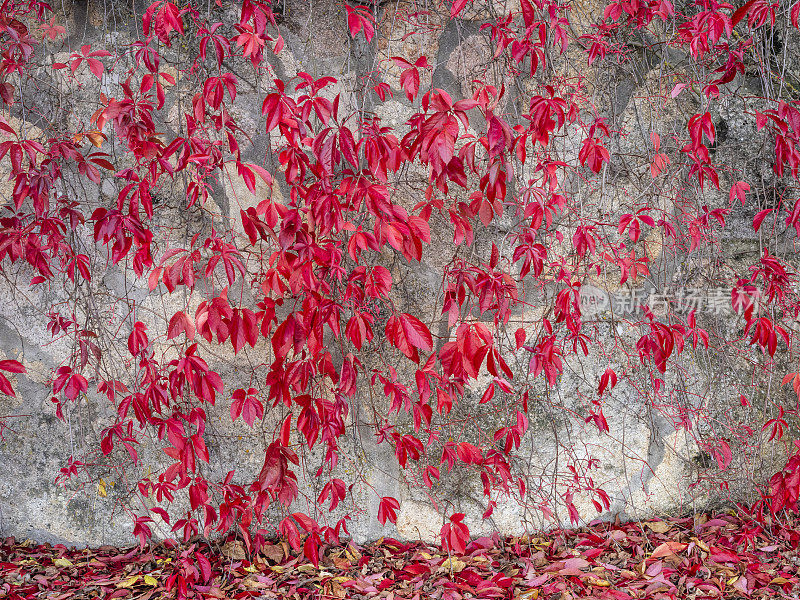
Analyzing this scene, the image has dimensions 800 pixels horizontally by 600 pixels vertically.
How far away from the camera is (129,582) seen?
5.78 ft

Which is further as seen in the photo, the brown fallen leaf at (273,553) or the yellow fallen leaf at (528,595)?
the brown fallen leaf at (273,553)

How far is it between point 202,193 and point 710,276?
5.59 ft

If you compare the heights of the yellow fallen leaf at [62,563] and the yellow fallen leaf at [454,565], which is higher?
the yellow fallen leaf at [62,563]

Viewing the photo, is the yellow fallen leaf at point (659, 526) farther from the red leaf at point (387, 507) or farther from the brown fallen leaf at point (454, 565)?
the red leaf at point (387, 507)

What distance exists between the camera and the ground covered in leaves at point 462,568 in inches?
67.2

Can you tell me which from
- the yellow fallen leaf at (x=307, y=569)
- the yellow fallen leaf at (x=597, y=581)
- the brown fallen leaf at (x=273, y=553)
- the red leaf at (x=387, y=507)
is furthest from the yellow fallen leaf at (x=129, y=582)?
the yellow fallen leaf at (x=597, y=581)

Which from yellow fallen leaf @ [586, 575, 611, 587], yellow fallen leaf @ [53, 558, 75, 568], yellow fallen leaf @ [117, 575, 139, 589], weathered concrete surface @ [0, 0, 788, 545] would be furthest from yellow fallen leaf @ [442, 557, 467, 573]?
yellow fallen leaf @ [53, 558, 75, 568]

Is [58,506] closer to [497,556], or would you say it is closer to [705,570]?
[497,556]

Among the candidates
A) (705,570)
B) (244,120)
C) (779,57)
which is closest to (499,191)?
(244,120)

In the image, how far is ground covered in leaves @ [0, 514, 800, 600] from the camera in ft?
5.60

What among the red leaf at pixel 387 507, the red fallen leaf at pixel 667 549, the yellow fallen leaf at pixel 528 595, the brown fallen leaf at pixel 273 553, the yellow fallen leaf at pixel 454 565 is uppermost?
the red leaf at pixel 387 507

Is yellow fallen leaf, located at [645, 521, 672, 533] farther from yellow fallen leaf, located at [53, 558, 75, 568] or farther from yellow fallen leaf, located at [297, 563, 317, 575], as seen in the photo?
yellow fallen leaf, located at [53, 558, 75, 568]

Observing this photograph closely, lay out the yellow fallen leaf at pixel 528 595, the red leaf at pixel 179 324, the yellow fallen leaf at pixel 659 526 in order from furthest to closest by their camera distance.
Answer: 1. the yellow fallen leaf at pixel 659 526
2. the yellow fallen leaf at pixel 528 595
3. the red leaf at pixel 179 324

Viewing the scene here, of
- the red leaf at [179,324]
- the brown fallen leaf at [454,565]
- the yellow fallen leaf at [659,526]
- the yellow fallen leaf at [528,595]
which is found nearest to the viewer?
the red leaf at [179,324]
